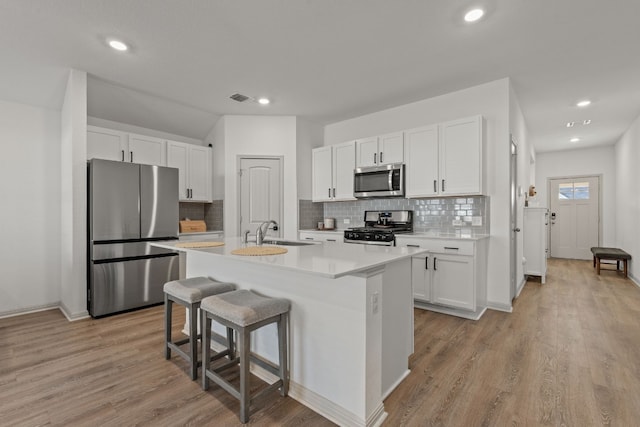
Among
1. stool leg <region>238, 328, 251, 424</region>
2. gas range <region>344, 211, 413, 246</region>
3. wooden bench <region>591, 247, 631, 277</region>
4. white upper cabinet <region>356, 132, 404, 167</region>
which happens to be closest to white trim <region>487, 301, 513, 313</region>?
gas range <region>344, 211, 413, 246</region>

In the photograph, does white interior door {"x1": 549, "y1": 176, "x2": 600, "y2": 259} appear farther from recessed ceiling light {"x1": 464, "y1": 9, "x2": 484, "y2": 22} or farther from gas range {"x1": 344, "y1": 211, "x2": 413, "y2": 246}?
recessed ceiling light {"x1": 464, "y1": 9, "x2": 484, "y2": 22}

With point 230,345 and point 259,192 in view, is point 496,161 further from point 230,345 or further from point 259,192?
point 230,345

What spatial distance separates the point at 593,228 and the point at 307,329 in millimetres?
8202

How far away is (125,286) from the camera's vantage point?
3582 mm

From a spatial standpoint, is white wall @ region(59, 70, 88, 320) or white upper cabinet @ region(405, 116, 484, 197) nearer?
white wall @ region(59, 70, 88, 320)

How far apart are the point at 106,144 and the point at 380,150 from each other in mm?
3575

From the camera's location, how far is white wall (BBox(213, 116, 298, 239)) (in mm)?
4719

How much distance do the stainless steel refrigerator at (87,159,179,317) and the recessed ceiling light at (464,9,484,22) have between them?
360cm

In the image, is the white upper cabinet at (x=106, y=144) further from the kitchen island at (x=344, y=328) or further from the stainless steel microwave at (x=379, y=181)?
the stainless steel microwave at (x=379, y=181)

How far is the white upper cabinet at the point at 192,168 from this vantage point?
450cm

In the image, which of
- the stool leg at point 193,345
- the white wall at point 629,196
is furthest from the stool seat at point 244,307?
the white wall at point 629,196

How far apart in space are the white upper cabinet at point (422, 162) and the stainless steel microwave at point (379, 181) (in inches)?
4.6

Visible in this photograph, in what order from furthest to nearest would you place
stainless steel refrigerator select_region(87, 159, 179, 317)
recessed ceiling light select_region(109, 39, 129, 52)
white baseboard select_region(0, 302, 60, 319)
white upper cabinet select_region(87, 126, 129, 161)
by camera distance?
white upper cabinet select_region(87, 126, 129, 161) < white baseboard select_region(0, 302, 60, 319) < stainless steel refrigerator select_region(87, 159, 179, 317) < recessed ceiling light select_region(109, 39, 129, 52)

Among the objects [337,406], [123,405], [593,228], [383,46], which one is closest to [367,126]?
[383,46]
